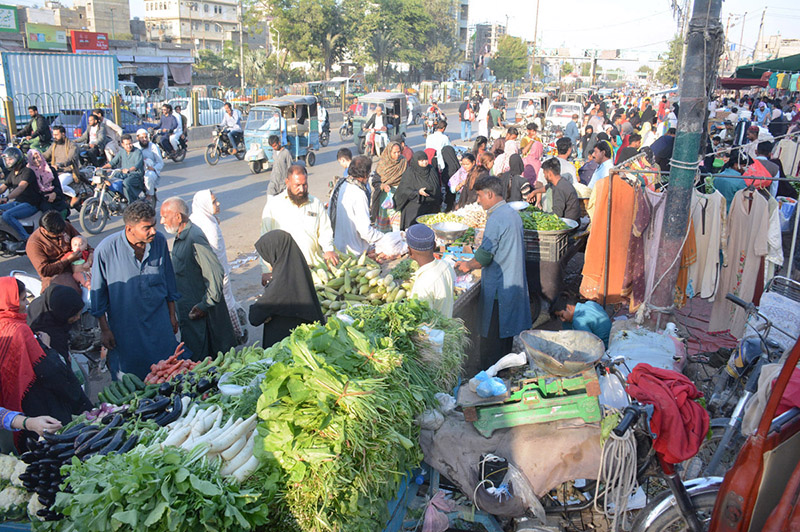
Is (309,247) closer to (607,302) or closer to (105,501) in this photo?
(607,302)

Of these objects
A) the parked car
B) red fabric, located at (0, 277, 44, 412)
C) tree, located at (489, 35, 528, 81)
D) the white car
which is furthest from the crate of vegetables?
tree, located at (489, 35, 528, 81)

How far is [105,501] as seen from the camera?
223cm

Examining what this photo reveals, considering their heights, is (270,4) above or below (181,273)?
above

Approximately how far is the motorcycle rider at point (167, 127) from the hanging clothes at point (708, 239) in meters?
16.0

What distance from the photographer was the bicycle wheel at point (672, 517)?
3.23 m

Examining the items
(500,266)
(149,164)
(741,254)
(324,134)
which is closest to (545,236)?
(500,266)

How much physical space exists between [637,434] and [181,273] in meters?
3.90

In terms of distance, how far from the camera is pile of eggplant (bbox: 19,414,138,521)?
2.72 metres

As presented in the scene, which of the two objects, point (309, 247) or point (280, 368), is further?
point (309, 247)

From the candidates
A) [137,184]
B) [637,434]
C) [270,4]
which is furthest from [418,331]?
[270,4]

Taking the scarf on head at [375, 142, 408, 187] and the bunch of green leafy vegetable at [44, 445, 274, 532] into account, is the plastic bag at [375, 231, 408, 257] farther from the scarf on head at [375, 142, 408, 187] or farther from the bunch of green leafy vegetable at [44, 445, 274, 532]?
the bunch of green leafy vegetable at [44, 445, 274, 532]

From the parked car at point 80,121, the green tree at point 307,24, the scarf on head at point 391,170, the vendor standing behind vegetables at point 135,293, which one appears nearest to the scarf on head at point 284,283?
the vendor standing behind vegetables at point 135,293

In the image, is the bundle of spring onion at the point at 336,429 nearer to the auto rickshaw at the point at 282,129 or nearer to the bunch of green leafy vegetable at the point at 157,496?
the bunch of green leafy vegetable at the point at 157,496

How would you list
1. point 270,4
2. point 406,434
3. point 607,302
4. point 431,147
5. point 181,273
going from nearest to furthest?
point 406,434 → point 181,273 → point 607,302 → point 431,147 → point 270,4
